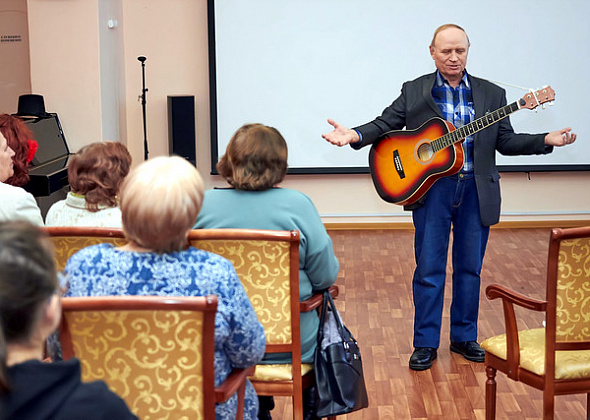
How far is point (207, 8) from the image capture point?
265 inches

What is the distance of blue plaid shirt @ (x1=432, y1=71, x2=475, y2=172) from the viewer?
3.78 metres

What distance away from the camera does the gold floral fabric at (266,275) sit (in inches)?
93.7

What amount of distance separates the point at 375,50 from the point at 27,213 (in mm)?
4424

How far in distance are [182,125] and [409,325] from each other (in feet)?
10.2

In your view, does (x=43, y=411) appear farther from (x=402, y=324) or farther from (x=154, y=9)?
(x=154, y=9)

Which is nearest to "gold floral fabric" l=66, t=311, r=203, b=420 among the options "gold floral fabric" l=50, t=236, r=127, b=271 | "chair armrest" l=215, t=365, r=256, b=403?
"chair armrest" l=215, t=365, r=256, b=403

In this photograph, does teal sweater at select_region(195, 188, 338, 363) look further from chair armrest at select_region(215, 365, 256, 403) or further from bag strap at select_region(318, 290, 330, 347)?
chair armrest at select_region(215, 365, 256, 403)

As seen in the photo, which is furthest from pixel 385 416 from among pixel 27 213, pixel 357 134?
pixel 27 213

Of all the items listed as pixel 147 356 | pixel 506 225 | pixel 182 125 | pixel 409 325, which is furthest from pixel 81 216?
pixel 506 225

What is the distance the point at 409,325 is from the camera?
4.41 meters

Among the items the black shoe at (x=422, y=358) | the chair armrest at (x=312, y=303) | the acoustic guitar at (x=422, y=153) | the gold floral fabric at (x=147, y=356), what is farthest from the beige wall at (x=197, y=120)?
the gold floral fabric at (x=147, y=356)

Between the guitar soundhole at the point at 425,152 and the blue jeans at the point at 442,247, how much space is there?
13 cm

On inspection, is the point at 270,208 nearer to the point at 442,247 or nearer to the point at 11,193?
the point at 11,193

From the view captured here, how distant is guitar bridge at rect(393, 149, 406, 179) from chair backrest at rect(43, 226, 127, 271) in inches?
70.2
